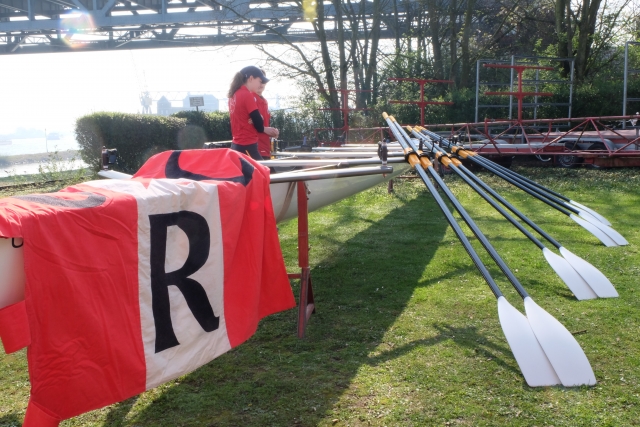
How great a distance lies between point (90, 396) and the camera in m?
2.18

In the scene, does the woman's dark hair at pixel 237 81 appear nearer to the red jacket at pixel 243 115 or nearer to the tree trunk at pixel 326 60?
the red jacket at pixel 243 115

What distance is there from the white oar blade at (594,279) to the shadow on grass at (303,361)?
1122 mm

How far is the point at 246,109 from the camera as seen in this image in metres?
5.22

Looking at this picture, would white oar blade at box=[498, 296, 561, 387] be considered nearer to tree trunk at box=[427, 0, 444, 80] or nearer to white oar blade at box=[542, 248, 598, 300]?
white oar blade at box=[542, 248, 598, 300]

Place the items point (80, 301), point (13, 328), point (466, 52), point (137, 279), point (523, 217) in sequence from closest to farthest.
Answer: point (80, 301) < point (137, 279) < point (13, 328) < point (523, 217) < point (466, 52)

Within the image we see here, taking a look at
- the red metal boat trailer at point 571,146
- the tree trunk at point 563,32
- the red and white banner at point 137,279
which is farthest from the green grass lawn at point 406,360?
the tree trunk at point 563,32

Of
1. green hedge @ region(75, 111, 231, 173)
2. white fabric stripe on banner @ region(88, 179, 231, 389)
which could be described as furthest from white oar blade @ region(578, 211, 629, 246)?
green hedge @ region(75, 111, 231, 173)

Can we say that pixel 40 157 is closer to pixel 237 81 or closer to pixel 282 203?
pixel 237 81

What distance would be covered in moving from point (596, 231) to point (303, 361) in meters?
3.43

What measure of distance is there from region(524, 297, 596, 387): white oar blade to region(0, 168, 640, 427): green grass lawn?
0.07 metres

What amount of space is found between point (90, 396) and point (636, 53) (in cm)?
2032

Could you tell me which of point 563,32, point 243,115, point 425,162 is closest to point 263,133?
point 243,115

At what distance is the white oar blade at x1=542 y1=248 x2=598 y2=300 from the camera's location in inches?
155

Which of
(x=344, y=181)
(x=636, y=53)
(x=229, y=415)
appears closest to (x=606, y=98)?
(x=636, y=53)
